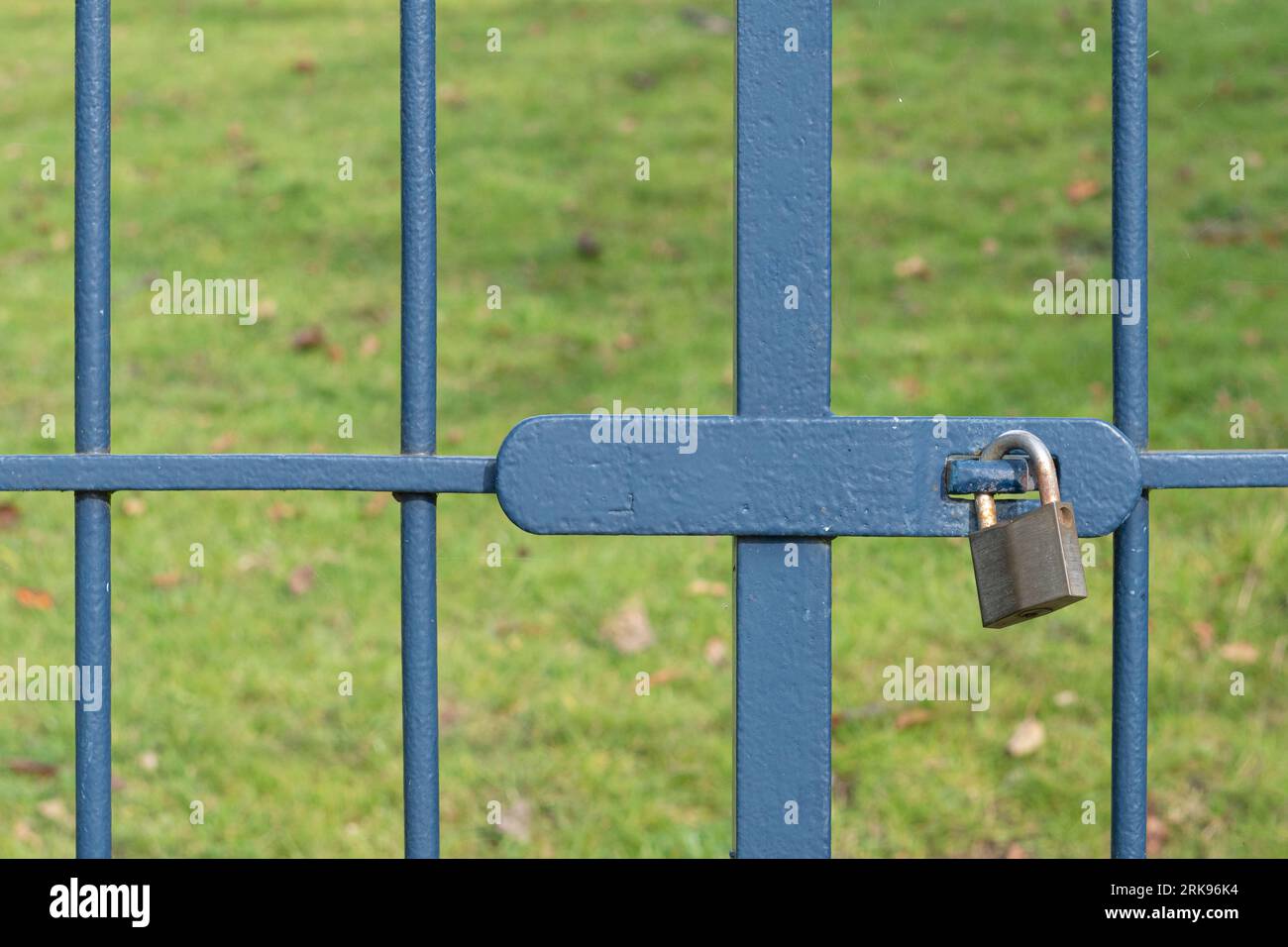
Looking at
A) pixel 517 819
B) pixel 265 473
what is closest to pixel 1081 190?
pixel 517 819

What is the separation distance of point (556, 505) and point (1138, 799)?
639mm

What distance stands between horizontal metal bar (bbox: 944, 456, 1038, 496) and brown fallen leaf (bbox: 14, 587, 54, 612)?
9.15ft

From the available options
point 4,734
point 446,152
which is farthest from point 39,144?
point 4,734

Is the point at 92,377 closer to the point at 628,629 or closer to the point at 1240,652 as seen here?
the point at 628,629

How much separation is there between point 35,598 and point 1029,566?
2.92 metres

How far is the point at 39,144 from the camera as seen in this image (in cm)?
621

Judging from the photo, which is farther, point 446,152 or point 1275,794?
point 446,152

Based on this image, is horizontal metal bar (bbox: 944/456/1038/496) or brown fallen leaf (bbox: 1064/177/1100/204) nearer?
horizontal metal bar (bbox: 944/456/1038/496)

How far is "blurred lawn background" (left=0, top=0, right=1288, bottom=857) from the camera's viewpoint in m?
2.77

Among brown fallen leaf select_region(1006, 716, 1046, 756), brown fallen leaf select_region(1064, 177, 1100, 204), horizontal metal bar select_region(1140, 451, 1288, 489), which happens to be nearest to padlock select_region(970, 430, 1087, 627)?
horizontal metal bar select_region(1140, 451, 1288, 489)

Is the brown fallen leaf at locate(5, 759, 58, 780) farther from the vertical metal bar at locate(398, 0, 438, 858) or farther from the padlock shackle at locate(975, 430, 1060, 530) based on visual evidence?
the padlock shackle at locate(975, 430, 1060, 530)

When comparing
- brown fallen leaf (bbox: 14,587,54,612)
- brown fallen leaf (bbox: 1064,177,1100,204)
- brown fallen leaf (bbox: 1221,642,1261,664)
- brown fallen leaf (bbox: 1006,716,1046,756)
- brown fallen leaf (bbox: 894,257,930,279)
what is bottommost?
brown fallen leaf (bbox: 1006,716,1046,756)

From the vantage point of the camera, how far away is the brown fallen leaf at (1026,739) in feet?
9.30
